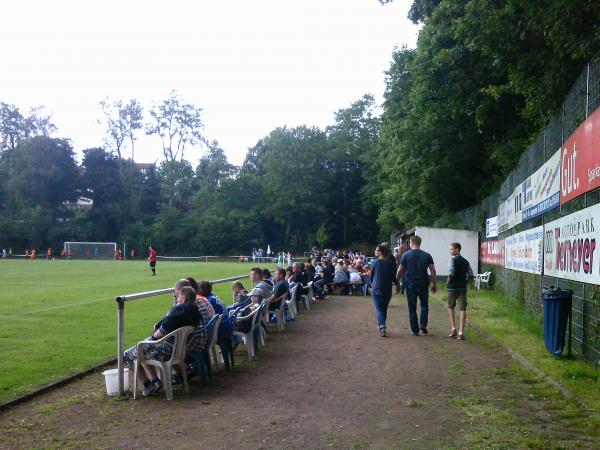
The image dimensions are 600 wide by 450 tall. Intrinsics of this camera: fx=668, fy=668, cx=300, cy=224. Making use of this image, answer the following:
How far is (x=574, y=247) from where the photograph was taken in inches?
346

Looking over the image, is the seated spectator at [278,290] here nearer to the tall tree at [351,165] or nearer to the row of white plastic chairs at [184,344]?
the row of white plastic chairs at [184,344]

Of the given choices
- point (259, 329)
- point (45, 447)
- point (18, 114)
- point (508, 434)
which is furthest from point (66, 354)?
point (18, 114)

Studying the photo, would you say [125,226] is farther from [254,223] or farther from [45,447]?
[45,447]

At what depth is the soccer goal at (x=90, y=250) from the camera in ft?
238

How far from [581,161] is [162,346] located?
5.64m

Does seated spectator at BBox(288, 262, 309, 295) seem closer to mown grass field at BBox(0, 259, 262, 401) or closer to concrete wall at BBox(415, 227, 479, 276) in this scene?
mown grass field at BBox(0, 259, 262, 401)

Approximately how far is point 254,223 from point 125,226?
52.4 feet

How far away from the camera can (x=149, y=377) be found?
7250 mm

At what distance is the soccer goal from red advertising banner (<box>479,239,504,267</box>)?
180 feet

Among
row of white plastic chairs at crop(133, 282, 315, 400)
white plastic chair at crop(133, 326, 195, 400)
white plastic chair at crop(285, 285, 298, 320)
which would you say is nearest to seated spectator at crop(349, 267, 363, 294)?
white plastic chair at crop(285, 285, 298, 320)

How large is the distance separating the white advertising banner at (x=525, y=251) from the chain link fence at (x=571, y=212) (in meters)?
0.18

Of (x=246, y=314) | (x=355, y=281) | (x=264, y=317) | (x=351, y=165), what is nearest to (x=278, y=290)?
(x=264, y=317)

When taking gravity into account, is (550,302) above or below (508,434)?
above

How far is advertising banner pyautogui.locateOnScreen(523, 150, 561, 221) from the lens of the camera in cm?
1079
